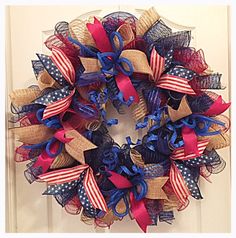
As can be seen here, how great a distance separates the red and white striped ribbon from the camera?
1.19 m

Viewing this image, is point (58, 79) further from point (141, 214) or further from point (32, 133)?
point (141, 214)

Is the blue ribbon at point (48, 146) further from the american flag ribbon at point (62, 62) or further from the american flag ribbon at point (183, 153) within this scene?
the american flag ribbon at point (183, 153)

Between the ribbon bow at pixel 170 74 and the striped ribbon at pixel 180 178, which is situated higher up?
the ribbon bow at pixel 170 74

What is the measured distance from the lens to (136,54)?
119cm

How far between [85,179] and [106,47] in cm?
39

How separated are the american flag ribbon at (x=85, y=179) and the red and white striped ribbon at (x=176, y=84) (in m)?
0.34

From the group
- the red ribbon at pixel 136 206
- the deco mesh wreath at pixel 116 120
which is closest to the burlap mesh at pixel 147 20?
the deco mesh wreath at pixel 116 120

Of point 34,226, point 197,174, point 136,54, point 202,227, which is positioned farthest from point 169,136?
point 34,226

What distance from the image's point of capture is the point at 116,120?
1.26m

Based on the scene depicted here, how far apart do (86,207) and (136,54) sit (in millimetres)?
471

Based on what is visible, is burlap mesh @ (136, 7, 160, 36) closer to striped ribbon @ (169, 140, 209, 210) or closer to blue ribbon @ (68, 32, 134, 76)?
blue ribbon @ (68, 32, 134, 76)

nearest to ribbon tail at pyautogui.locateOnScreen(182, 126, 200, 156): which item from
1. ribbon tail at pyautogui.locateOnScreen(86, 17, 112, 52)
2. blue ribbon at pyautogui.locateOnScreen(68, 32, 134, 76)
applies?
blue ribbon at pyautogui.locateOnScreen(68, 32, 134, 76)

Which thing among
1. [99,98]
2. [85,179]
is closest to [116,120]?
[99,98]

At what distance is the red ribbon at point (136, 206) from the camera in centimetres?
120
